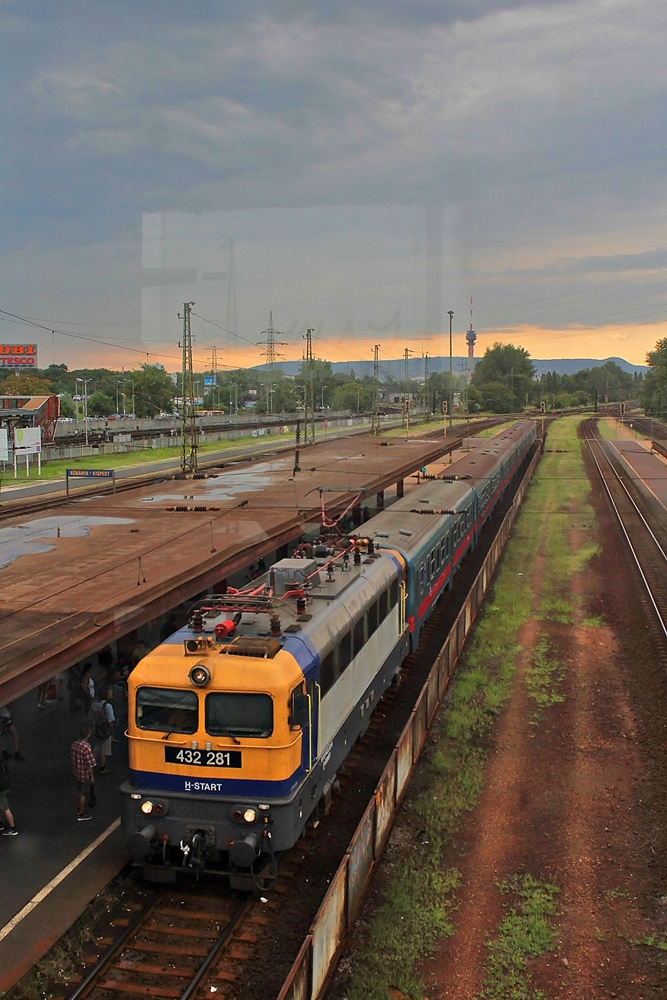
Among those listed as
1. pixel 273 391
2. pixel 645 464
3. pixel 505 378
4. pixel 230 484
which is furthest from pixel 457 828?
pixel 505 378

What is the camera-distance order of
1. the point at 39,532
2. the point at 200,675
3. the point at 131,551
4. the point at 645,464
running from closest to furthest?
1. the point at 200,675
2. the point at 131,551
3. the point at 39,532
4. the point at 645,464

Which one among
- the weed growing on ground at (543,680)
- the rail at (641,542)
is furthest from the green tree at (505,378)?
the weed growing on ground at (543,680)

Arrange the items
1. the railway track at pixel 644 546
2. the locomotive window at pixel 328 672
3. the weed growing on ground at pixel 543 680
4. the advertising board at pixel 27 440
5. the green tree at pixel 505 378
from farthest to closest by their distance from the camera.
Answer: the green tree at pixel 505 378
the advertising board at pixel 27 440
the railway track at pixel 644 546
the weed growing on ground at pixel 543 680
the locomotive window at pixel 328 672

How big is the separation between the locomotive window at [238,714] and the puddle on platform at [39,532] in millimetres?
8845

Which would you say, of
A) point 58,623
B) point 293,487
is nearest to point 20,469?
point 293,487

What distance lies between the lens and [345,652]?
1204cm

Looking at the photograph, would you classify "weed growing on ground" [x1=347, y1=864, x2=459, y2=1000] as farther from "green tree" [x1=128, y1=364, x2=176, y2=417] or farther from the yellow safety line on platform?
"green tree" [x1=128, y1=364, x2=176, y2=417]

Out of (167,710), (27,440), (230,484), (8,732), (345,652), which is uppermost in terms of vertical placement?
(27,440)

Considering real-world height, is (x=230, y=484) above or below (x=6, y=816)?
above

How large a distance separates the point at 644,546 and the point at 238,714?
92.3 ft

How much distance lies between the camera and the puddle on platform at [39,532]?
18500 mm

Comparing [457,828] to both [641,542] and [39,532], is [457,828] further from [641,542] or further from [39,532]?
[641,542]

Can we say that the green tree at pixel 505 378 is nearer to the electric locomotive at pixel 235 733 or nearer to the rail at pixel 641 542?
the rail at pixel 641 542

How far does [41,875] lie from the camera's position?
1059 centimetres
